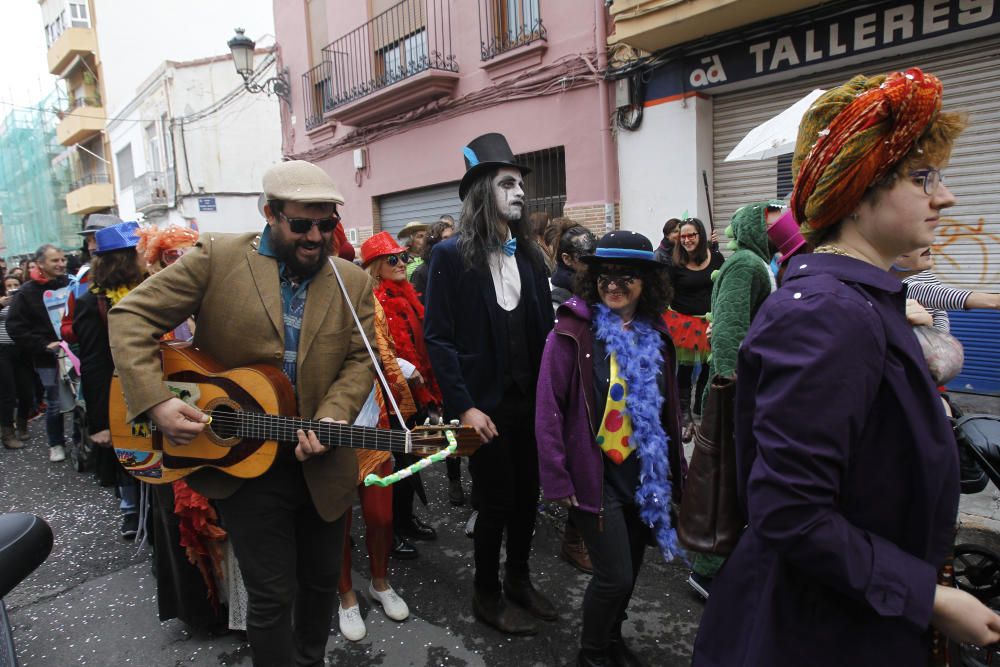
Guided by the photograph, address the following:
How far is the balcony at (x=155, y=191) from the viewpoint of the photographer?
22.7 m

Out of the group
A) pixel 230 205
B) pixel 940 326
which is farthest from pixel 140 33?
pixel 940 326

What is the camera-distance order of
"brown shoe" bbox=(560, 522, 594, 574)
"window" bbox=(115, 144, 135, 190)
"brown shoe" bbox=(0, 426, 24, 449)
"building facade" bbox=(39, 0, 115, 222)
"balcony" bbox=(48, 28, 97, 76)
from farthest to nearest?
"building facade" bbox=(39, 0, 115, 222) < "balcony" bbox=(48, 28, 97, 76) < "window" bbox=(115, 144, 135, 190) < "brown shoe" bbox=(0, 426, 24, 449) < "brown shoe" bbox=(560, 522, 594, 574)

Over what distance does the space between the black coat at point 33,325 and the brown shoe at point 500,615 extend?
5.66 m

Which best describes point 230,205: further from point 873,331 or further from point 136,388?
point 873,331

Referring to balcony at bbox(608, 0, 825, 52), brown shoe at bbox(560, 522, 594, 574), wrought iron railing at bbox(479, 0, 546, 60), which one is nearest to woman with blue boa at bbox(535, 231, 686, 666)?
brown shoe at bbox(560, 522, 594, 574)

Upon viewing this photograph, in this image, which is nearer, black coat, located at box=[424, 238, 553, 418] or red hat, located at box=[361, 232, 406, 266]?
black coat, located at box=[424, 238, 553, 418]

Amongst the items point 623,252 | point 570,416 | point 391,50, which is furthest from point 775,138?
point 391,50

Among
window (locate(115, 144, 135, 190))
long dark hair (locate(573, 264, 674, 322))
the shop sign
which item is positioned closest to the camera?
long dark hair (locate(573, 264, 674, 322))

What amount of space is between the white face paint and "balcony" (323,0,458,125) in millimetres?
8158

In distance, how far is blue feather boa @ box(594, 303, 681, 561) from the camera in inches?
102

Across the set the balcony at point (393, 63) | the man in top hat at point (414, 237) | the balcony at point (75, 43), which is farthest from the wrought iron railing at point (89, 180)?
the man in top hat at point (414, 237)

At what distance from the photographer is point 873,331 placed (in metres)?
1.20

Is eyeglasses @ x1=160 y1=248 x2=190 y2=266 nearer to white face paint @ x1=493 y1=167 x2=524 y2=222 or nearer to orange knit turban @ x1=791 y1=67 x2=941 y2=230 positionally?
white face paint @ x1=493 y1=167 x2=524 y2=222

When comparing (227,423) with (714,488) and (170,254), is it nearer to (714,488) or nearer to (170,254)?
(714,488)
